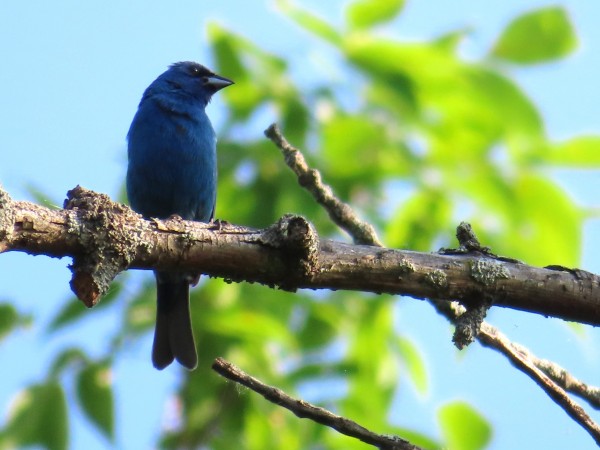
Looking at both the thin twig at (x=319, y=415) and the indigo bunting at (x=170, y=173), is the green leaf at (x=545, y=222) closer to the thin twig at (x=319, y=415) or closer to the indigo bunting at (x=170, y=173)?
the indigo bunting at (x=170, y=173)

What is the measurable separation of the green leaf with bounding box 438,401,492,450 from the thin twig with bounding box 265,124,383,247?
107cm

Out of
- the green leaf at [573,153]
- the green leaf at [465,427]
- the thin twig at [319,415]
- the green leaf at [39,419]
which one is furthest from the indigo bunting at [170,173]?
the thin twig at [319,415]

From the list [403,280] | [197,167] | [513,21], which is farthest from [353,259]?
[197,167]

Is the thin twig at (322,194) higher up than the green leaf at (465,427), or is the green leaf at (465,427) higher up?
the thin twig at (322,194)

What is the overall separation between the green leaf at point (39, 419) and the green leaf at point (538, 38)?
325 cm

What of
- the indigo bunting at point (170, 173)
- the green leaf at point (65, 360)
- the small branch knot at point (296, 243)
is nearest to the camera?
the small branch knot at point (296, 243)

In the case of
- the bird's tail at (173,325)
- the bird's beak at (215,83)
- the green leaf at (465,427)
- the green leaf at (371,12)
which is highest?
the bird's beak at (215,83)

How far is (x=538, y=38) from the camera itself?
16.9 ft

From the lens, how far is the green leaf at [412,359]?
5.78 meters

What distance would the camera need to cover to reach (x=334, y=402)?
539 cm

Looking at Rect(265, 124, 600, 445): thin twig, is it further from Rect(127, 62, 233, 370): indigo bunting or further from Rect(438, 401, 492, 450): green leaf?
Rect(127, 62, 233, 370): indigo bunting

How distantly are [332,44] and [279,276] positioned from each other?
8.82 feet

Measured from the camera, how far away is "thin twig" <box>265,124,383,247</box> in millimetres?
4480

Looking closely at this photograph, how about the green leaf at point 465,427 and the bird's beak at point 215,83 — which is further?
the bird's beak at point 215,83
